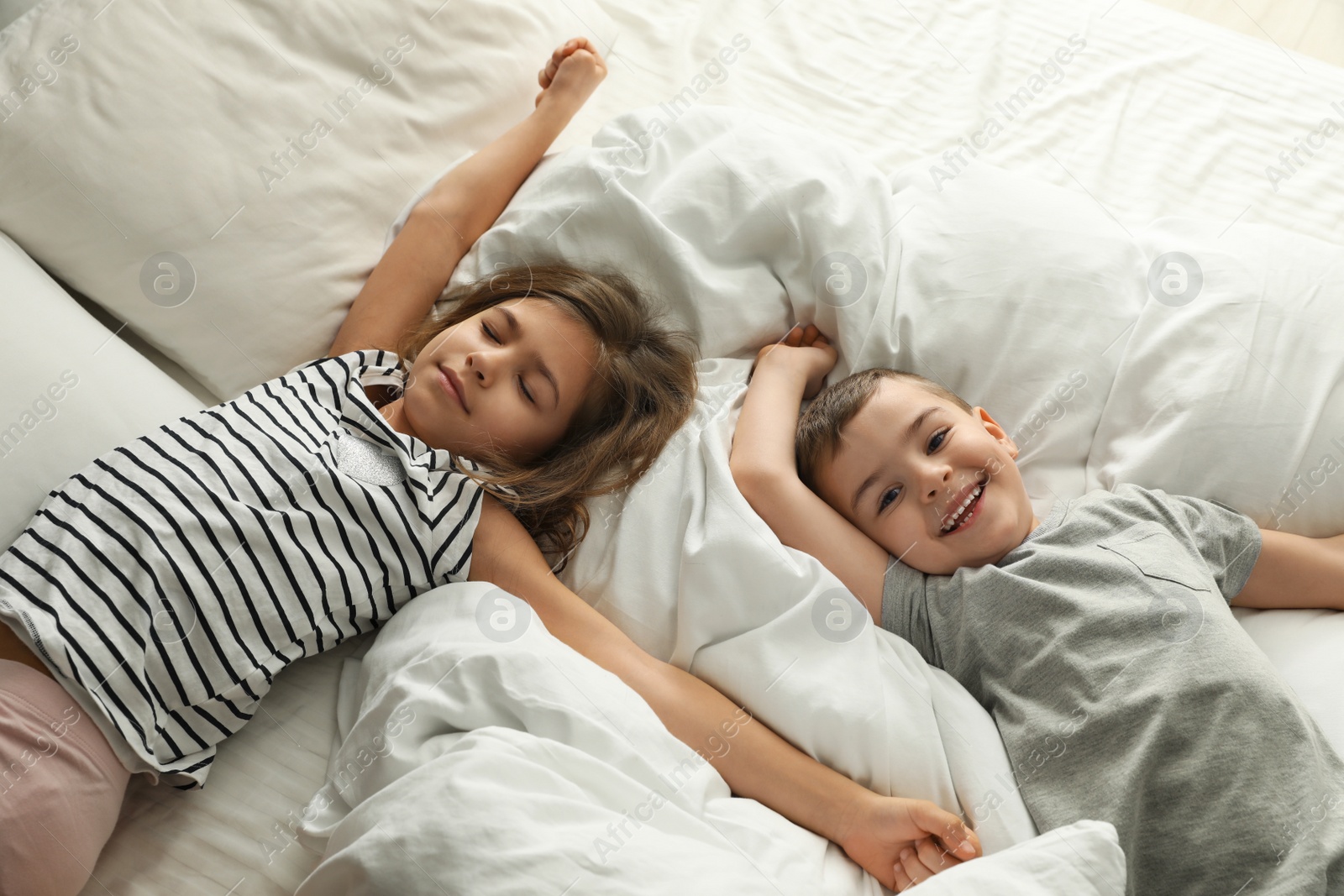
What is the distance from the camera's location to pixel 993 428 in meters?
1.15

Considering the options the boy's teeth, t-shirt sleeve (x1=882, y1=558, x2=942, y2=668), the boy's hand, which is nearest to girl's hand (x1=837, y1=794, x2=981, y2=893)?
t-shirt sleeve (x1=882, y1=558, x2=942, y2=668)

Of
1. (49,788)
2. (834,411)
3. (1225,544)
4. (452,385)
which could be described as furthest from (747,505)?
(49,788)

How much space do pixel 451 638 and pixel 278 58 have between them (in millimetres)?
805

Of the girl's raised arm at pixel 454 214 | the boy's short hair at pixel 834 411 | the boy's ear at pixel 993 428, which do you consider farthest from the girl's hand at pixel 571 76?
the boy's ear at pixel 993 428

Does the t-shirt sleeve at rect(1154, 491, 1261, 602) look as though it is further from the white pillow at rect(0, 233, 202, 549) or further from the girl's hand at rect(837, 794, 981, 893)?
the white pillow at rect(0, 233, 202, 549)

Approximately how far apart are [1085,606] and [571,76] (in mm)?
997

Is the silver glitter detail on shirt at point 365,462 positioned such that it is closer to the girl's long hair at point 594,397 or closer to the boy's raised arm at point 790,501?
the girl's long hair at point 594,397

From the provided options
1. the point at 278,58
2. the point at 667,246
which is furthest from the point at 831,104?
the point at 278,58

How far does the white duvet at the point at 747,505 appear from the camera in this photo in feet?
2.63

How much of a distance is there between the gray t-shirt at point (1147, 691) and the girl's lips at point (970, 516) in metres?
0.05

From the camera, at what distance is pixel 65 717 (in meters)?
0.91

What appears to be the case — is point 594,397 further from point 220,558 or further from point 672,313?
point 220,558

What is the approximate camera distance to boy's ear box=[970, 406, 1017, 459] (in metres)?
1.15

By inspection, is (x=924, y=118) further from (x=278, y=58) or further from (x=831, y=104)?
(x=278, y=58)
